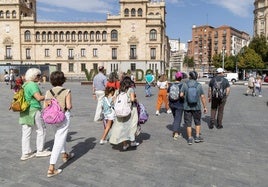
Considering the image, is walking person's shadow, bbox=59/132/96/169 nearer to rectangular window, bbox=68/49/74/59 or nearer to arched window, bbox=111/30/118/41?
arched window, bbox=111/30/118/41

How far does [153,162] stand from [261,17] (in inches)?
3190

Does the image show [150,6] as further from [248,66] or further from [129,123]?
[129,123]

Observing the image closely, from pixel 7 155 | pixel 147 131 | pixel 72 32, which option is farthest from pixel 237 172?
pixel 72 32

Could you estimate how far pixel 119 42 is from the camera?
2457 inches

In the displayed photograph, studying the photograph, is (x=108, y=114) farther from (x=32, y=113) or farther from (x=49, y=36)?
(x=49, y=36)

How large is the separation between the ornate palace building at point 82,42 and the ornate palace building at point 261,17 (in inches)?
1188

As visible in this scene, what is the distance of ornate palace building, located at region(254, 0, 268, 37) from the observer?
7324 cm

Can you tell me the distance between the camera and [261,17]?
75.2m

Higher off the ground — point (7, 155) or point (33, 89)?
point (33, 89)

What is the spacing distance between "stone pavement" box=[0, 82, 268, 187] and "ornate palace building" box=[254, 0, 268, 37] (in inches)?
2960

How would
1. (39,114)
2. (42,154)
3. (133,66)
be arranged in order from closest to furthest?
(39,114), (42,154), (133,66)

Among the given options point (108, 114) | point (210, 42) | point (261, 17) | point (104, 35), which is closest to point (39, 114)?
point (108, 114)

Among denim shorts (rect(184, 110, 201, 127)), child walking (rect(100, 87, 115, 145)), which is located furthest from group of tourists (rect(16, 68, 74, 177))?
denim shorts (rect(184, 110, 201, 127))

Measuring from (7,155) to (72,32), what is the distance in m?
61.7
